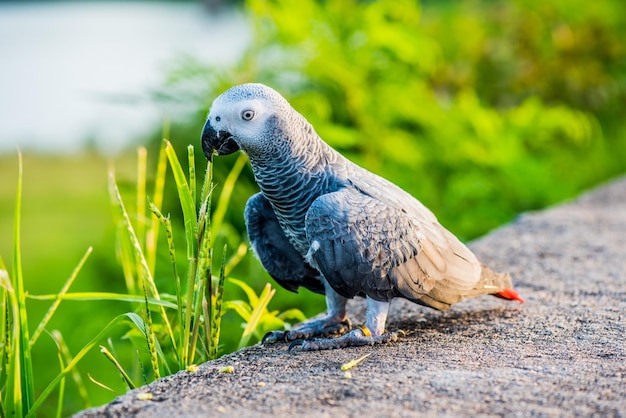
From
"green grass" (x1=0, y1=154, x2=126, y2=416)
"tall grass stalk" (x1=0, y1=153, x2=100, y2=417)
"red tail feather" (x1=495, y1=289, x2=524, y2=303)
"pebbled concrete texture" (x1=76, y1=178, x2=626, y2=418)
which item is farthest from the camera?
"green grass" (x1=0, y1=154, x2=126, y2=416)

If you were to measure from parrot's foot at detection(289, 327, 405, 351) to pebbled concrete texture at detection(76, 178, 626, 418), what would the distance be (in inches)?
1.1

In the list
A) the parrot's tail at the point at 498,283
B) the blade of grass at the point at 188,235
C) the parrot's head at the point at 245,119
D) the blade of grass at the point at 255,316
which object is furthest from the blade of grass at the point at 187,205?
the parrot's tail at the point at 498,283

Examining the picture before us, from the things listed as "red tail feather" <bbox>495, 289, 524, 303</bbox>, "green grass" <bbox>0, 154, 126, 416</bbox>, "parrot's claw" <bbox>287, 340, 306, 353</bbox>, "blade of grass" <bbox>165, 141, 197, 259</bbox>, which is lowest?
"green grass" <bbox>0, 154, 126, 416</bbox>

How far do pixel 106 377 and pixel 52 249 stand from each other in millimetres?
2249

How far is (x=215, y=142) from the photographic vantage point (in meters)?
1.95

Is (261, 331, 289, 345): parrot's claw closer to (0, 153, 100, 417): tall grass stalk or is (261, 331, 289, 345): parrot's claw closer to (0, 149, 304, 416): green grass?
(0, 149, 304, 416): green grass

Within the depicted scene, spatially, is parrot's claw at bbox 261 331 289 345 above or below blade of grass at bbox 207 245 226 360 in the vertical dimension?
below

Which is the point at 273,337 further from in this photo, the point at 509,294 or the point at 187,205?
the point at 509,294

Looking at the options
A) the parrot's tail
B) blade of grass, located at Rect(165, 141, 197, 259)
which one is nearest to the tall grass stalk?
blade of grass, located at Rect(165, 141, 197, 259)

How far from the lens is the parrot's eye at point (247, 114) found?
6.24 ft

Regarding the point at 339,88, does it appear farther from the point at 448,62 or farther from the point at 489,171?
the point at 448,62

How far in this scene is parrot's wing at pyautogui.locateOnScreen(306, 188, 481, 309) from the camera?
1898mm

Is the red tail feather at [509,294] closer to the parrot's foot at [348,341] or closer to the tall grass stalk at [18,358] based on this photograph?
the parrot's foot at [348,341]

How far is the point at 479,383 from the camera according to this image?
1.64 metres
